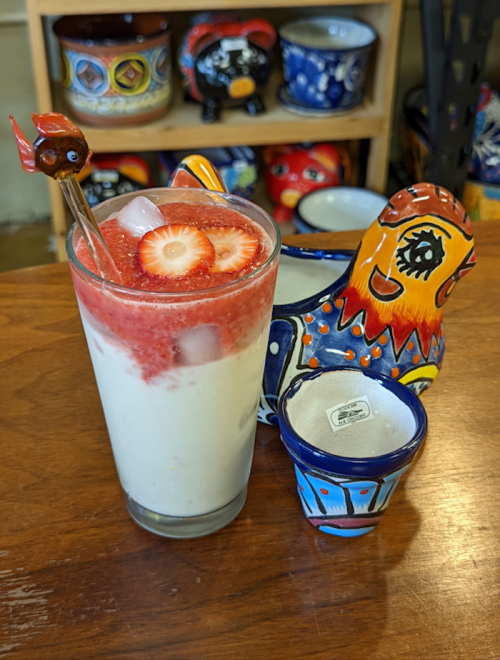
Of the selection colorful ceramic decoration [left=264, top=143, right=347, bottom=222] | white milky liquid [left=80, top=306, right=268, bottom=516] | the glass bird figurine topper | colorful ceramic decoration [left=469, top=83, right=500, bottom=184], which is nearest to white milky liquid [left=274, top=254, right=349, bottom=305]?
→ white milky liquid [left=80, top=306, right=268, bottom=516]

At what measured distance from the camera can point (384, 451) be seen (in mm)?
506

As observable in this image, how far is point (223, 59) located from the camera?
1.27 m

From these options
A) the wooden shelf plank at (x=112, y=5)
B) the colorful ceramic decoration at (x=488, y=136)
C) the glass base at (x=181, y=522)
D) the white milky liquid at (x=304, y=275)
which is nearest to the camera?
the glass base at (x=181, y=522)

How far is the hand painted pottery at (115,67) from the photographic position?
1.22 metres

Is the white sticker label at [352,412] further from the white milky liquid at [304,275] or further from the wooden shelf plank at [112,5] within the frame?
the wooden shelf plank at [112,5]

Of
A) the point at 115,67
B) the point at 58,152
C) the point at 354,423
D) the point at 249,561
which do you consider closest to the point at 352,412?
the point at 354,423

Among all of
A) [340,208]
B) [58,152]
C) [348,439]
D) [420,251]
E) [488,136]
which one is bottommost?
[340,208]

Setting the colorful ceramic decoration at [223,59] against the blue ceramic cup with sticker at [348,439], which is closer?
the blue ceramic cup with sticker at [348,439]

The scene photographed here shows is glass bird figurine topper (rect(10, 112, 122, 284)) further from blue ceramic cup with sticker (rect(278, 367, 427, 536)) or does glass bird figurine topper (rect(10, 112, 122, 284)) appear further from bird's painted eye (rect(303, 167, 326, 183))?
bird's painted eye (rect(303, 167, 326, 183))

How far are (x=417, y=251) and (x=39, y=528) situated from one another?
0.36 m

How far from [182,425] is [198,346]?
6 cm

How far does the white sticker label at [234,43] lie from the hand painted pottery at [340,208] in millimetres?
333

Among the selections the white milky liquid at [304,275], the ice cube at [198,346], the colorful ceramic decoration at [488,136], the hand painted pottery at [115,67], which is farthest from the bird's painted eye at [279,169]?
the ice cube at [198,346]

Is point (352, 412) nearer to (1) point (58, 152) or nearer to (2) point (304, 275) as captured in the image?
(2) point (304, 275)
